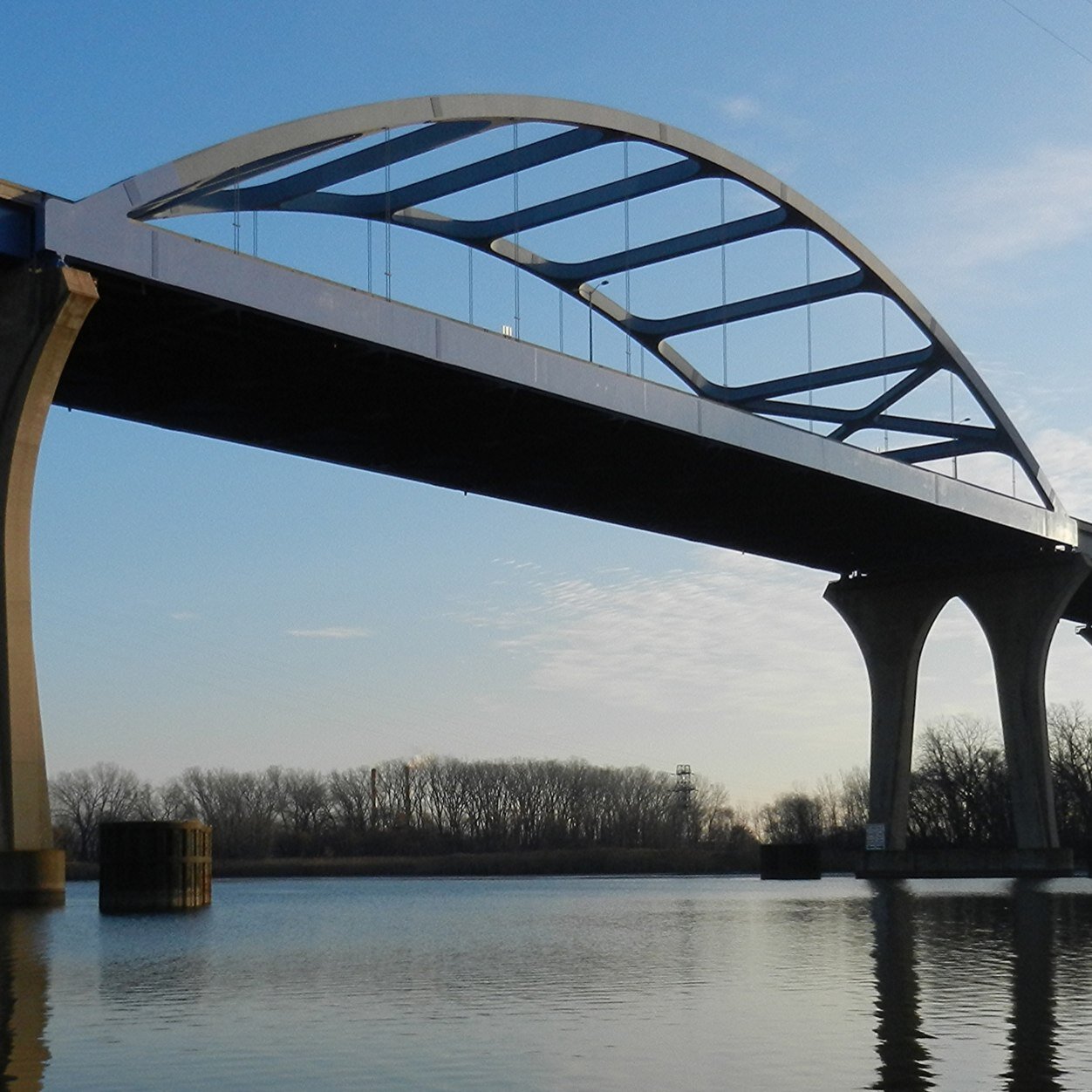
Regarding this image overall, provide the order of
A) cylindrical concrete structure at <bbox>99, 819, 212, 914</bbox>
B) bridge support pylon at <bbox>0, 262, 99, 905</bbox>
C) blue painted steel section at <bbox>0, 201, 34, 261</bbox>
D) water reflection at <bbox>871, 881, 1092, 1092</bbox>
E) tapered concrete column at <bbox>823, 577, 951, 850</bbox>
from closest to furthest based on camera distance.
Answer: water reflection at <bbox>871, 881, 1092, 1092</bbox> → bridge support pylon at <bbox>0, 262, 99, 905</bbox> → blue painted steel section at <bbox>0, 201, 34, 261</bbox> → cylindrical concrete structure at <bbox>99, 819, 212, 914</bbox> → tapered concrete column at <bbox>823, 577, 951, 850</bbox>

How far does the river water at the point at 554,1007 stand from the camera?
892 cm

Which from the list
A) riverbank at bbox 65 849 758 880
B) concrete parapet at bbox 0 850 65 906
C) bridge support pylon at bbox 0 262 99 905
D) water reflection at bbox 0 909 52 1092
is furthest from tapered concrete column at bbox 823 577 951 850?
water reflection at bbox 0 909 52 1092

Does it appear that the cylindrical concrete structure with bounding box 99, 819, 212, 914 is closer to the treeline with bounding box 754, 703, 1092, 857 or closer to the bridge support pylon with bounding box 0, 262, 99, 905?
the bridge support pylon with bounding box 0, 262, 99, 905

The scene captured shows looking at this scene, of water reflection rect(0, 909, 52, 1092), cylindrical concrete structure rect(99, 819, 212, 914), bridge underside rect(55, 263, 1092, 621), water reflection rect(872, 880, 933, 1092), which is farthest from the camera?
bridge underside rect(55, 263, 1092, 621)

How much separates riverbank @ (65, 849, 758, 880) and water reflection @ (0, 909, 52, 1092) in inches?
3345

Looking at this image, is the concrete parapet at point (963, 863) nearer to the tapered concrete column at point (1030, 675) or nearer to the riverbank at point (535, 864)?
the tapered concrete column at point (1030, 675)

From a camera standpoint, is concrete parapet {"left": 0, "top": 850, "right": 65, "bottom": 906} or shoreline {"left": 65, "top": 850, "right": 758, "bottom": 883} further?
shoreline {"left": 65, "top": 850, "right": 758, "bottom": 883}

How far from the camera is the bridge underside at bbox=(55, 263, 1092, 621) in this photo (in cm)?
3594

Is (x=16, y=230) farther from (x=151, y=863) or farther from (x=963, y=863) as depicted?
(x=963, y=863)

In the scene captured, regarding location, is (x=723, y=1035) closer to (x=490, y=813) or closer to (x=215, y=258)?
(x=215, y=258)

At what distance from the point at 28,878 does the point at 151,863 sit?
6.18 metres

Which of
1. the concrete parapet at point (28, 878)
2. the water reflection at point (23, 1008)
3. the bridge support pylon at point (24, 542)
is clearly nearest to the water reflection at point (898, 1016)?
the water reflection at point (23, 1008)

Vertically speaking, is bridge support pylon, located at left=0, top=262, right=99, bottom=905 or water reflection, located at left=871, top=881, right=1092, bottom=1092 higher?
bridge support pylon, located at left=0, top=262, right=99, bottom=905

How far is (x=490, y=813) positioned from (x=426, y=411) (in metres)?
99.3
